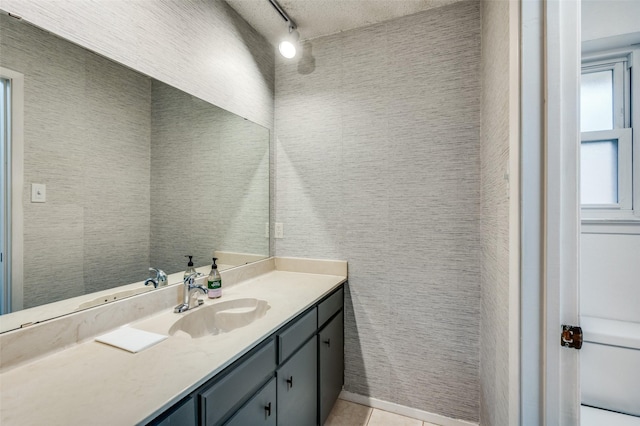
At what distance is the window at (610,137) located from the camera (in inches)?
57.2

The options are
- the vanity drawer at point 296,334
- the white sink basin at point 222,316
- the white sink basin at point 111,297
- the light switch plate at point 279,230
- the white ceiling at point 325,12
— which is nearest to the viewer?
the white sink basin at point 111,297

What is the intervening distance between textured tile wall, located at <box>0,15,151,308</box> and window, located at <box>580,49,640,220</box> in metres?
2.20

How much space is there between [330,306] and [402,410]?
2.79 feet

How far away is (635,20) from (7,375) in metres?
2.87

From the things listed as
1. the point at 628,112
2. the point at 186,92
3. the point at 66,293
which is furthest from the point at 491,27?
the point at 66,293

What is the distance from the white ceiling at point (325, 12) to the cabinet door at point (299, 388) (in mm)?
1935

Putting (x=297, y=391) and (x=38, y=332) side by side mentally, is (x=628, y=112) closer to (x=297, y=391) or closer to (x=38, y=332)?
(x=297, y=391)

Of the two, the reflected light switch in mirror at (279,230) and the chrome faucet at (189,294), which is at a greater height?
the reflected light switch in mirror at (279,230)

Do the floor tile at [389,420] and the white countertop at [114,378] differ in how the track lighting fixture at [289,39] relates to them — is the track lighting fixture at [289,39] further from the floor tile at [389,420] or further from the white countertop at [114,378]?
the floor tile at [389,420]

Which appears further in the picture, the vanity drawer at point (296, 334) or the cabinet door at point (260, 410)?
the vanity drawer at point (296, 334)

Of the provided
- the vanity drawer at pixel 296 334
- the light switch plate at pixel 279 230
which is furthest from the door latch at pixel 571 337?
the light switch plate at pixel 279 230

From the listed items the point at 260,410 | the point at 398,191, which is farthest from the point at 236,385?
the point at 398,191

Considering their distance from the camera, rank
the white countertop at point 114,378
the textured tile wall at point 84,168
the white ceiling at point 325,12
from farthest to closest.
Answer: the white ceiling at point 325,12, the textured tile wall at point 84,168, the white countertop at point 114,378

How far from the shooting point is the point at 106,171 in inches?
43.5
